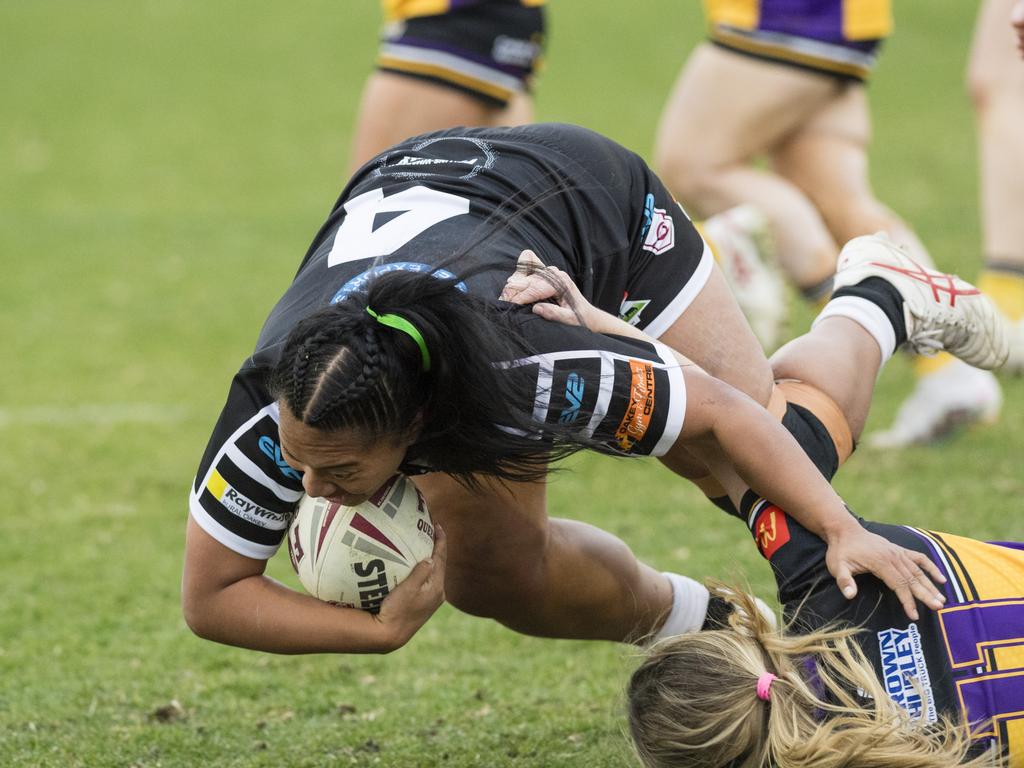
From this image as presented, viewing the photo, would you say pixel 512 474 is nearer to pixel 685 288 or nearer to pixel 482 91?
pixel 685 288

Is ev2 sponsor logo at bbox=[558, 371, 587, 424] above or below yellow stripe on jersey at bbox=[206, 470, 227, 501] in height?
above

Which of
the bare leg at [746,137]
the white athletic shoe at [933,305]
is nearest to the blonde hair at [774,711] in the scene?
the white athletic shoe at [933,305]

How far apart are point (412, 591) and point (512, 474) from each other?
0.32 m

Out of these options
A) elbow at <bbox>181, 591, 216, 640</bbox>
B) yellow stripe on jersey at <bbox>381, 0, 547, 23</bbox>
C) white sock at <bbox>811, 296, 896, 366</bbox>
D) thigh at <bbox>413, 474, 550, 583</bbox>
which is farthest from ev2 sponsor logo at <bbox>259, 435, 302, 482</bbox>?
yellow stripe on jersey at <bbox>381, 0, 547, 23</bbox>

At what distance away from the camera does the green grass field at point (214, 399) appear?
3.52 m

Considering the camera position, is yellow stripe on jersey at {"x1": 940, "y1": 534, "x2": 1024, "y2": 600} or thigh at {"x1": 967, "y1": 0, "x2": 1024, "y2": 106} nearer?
yellow stripe on jersey at {"x1": 940, "y1": 534, "x2": 1024, "y2": 600}

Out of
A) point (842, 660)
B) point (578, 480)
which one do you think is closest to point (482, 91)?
point (578, 480)

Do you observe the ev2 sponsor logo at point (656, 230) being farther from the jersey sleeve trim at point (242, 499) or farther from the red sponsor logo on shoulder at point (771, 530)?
the jersey sleeve trim at point (242, 499)

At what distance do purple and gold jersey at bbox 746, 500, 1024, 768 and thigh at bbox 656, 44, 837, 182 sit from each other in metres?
3.02

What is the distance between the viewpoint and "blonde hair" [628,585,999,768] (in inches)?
103

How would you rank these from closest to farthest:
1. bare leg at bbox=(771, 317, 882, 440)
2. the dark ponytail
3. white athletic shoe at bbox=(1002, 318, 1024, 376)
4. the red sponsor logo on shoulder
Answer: the dark ponytail, the red sponsor logo on shoulder, bare leg at bbox=(771, 317, 882, 440), white athletic shoe at bbox=(1002, 318, 1024, 376)

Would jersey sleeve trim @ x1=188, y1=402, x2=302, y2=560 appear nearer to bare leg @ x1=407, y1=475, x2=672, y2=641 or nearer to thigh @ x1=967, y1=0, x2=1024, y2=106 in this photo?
bare leg @ x1=407, y1=475, x2=672, y2=641

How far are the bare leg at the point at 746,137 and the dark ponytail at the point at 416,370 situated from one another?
122 inches

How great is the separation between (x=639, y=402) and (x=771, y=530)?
469 millimetres
